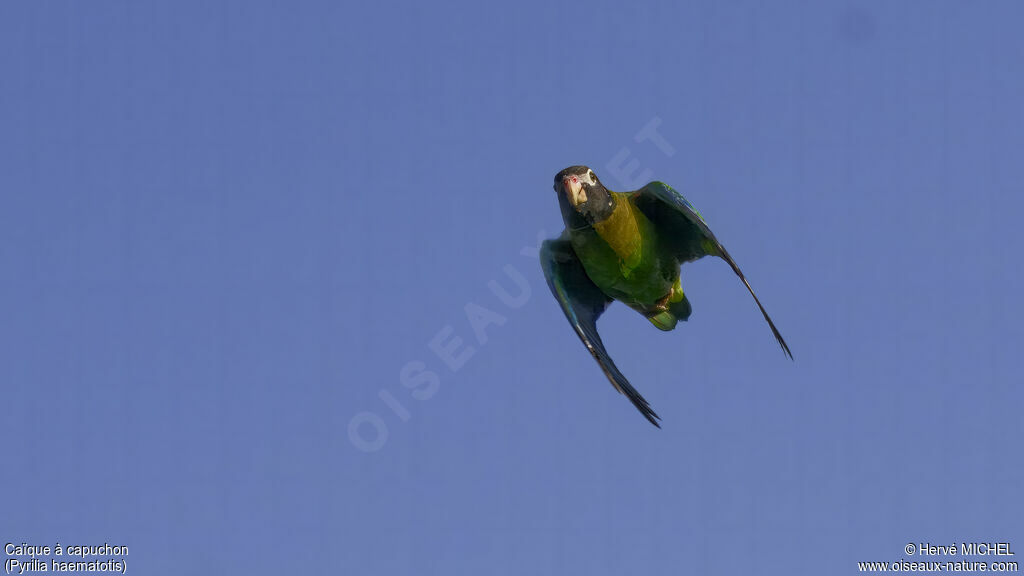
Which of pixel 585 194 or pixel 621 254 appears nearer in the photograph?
pixel 585 194

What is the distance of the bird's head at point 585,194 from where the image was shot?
16500mm

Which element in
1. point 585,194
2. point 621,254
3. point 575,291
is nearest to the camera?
point 585,194

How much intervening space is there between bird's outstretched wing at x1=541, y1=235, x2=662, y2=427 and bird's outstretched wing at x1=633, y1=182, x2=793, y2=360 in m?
1.29

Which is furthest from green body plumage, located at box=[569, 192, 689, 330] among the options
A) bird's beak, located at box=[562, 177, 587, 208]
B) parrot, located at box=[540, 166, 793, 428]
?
bird's beak, located at box=[562, 177, 587, 208]

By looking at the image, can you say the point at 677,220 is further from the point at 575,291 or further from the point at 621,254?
the point at 575,291

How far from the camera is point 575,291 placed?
1833cm

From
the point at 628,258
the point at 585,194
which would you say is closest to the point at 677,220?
the point at 628,258

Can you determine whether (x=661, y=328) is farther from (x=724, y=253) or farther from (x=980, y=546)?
(x=980, y=546)

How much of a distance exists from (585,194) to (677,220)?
1782 mm

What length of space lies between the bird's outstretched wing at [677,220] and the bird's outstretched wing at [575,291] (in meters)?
1.29

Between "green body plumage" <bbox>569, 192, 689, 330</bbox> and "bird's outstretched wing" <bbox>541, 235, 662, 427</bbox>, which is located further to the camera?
"bird's outstretched wing" <bbox>541, 235, 662, 427</bbox>

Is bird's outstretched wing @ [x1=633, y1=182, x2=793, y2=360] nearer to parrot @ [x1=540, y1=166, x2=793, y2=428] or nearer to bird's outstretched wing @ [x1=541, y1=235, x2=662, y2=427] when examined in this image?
parrot @ [x1=540, y1=166, x2=793, y2=428]

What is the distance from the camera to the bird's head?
16.5m

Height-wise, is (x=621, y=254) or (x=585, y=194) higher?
(x=585, y=194)
